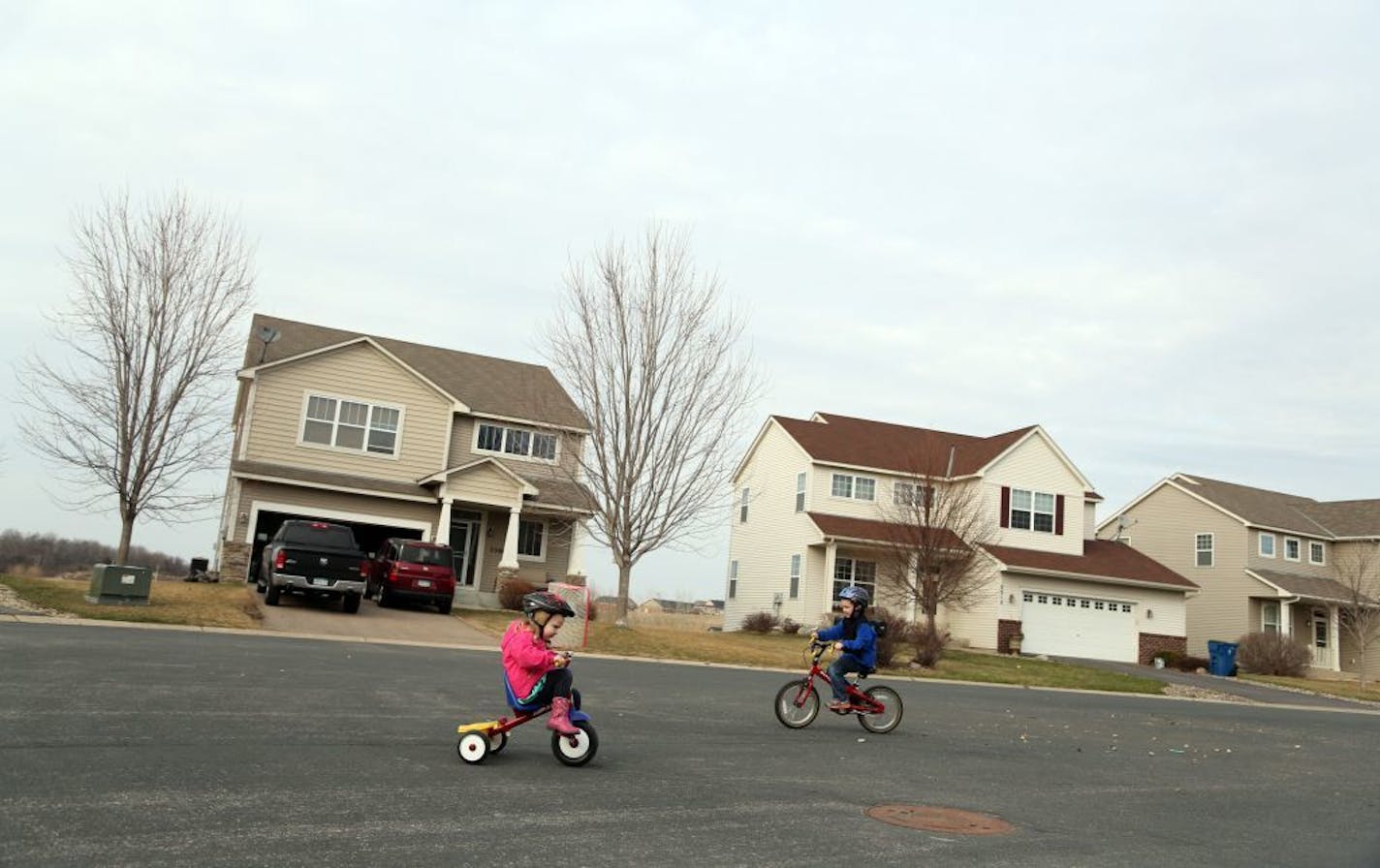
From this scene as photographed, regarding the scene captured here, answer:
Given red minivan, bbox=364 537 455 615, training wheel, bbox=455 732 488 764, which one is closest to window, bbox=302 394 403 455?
red minivan, bbox=364 537 455 615

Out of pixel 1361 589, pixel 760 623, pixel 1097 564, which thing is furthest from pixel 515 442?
pixel 1361 589

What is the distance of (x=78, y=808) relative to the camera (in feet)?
19.2

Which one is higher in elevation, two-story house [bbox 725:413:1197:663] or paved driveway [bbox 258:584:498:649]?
two-story house [bbox 725:413:1197:663]

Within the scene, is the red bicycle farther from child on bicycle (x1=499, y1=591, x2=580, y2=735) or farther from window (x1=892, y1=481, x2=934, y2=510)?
window (x1=892, y1=481, x2=934, y2=510)

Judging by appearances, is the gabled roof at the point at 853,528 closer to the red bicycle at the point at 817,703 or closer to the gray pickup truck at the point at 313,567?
the gray pickup truck at the point at 313,567

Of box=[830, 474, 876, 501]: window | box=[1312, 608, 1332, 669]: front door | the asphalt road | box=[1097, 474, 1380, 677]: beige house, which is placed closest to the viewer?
the asphalt road

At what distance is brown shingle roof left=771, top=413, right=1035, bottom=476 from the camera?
39344mm

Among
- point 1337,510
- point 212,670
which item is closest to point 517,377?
point 212,670

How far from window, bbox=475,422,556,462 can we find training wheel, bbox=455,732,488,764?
25959 mm

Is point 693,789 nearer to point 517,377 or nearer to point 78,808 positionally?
point 78,808

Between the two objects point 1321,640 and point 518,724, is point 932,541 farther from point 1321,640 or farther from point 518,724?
point 518,724

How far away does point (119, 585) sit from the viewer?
20781mm

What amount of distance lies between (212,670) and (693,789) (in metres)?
6.95

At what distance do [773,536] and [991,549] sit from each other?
8.09 m
